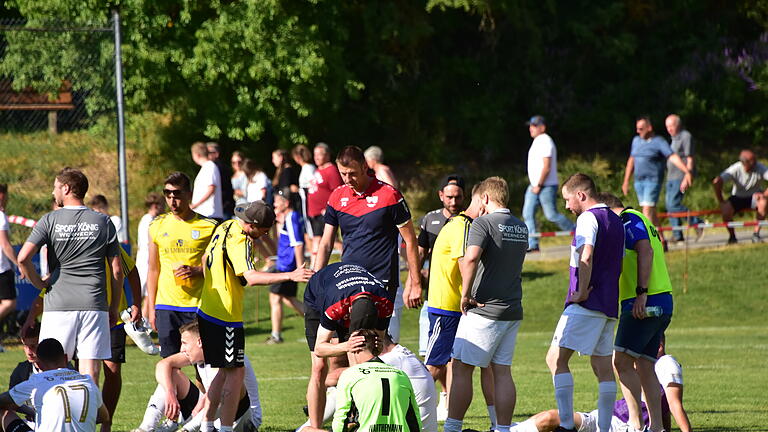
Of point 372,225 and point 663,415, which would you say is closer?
point 663,415

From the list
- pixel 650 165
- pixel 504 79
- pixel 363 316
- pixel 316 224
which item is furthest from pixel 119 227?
pixel 504 79

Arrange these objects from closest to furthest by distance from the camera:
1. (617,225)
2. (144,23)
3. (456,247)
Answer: (617,225) → (456,247) → (144,23)

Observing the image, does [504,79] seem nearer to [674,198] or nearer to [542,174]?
[674,198]

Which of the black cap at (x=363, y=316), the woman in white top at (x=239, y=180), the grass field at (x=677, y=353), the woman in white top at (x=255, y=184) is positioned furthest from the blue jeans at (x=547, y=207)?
the black cap at (x=363, y=316)

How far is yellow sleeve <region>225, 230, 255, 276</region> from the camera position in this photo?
28.0ft

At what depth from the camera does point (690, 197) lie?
25469 mm

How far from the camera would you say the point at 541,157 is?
18547mm

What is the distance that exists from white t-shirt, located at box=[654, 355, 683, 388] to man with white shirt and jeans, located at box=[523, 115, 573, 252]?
9.40m

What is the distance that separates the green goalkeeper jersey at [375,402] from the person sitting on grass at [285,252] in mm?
9348

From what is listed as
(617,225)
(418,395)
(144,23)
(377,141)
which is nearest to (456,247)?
(617,225)

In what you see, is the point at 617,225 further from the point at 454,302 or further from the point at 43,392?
the point at 43,392

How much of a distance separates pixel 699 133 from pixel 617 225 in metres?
22.3

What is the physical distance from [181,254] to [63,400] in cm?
262

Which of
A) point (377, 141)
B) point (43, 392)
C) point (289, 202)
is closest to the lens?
point (43, 392)
